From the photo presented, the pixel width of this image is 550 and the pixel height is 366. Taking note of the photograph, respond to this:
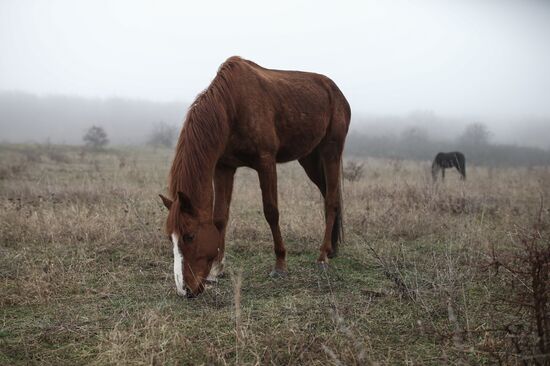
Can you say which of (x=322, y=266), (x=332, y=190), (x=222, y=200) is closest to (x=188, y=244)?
(x=222, y=200)

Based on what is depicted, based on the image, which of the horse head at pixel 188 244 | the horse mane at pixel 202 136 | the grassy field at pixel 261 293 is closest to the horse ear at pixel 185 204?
the horse head at pixel 188 244

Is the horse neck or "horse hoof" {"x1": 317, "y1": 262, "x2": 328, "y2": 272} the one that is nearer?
the horse neck

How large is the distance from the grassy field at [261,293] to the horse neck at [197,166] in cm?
71

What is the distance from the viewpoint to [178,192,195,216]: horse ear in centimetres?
354

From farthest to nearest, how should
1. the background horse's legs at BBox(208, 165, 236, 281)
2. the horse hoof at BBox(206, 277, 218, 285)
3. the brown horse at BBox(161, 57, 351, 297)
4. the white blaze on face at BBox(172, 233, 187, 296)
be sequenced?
the background horse's legs at BBox(208, 165, 236, 281)
the horse hoof at BBox(206, 277, 218, 285)
the brown horse at BBox(161, 57, 351, 297)
the white blaze on face at BBox(172, 233, 187, 296)

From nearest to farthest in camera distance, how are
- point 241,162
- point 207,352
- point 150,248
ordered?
point 207,352
point 241,162
point 150,248

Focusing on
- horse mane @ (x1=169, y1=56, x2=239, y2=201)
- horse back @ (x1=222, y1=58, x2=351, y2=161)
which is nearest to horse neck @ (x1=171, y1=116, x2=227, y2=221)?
horse mane @ (x1=169, y1=56, x2=239, y2=201)

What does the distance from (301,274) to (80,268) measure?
236cm

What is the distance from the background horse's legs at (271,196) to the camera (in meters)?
4.60

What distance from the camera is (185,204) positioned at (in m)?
3.61

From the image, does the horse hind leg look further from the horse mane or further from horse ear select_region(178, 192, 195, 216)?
horse ear select_region(178, 192, 195, 216)

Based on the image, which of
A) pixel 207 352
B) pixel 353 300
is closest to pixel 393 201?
pixel 353 300

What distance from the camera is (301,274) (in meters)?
4.71

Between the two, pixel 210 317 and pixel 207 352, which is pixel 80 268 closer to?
pixel 210 317
